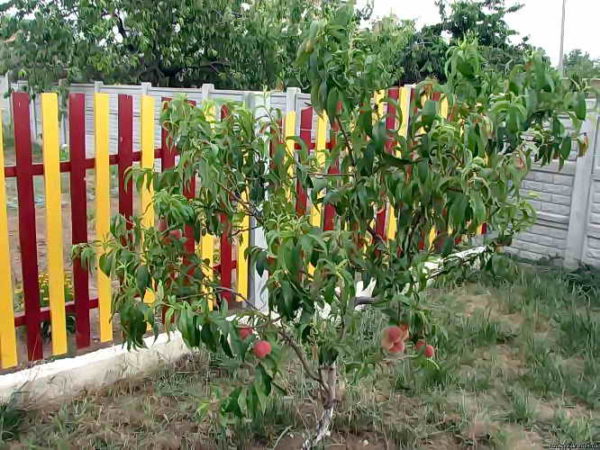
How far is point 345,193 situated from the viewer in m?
1.86

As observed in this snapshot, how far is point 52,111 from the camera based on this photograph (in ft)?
9.03

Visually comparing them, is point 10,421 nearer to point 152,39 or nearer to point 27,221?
point 27,221

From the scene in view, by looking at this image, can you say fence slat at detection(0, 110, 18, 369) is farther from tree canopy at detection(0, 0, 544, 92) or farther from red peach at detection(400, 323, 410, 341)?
tree canopy at detection(0, 0, 544, 92)

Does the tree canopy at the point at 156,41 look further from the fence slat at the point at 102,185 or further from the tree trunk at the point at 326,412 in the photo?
the tree trunk at the point at 326,412

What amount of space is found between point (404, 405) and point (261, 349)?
136cm

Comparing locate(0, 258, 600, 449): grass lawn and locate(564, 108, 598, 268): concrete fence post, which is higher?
locate(564, 108, 598, 268): concrete fence post

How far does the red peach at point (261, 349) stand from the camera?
1.75 metres

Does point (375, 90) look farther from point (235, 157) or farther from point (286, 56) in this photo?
point (286, 56)

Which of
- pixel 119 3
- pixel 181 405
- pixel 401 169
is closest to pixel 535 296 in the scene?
pixel 181 405

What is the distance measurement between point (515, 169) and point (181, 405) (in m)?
1.83

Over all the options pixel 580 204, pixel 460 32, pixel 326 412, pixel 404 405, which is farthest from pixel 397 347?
pixel 460 32

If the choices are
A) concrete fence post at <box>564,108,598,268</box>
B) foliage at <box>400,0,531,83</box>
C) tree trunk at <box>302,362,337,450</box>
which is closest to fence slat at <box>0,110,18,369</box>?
tree trunk at <box>302,362,337,450</box>

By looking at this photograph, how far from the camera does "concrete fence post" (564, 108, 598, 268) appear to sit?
15.8ft

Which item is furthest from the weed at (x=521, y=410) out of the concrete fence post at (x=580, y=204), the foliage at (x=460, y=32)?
the foliage at (x=460, y=32)
